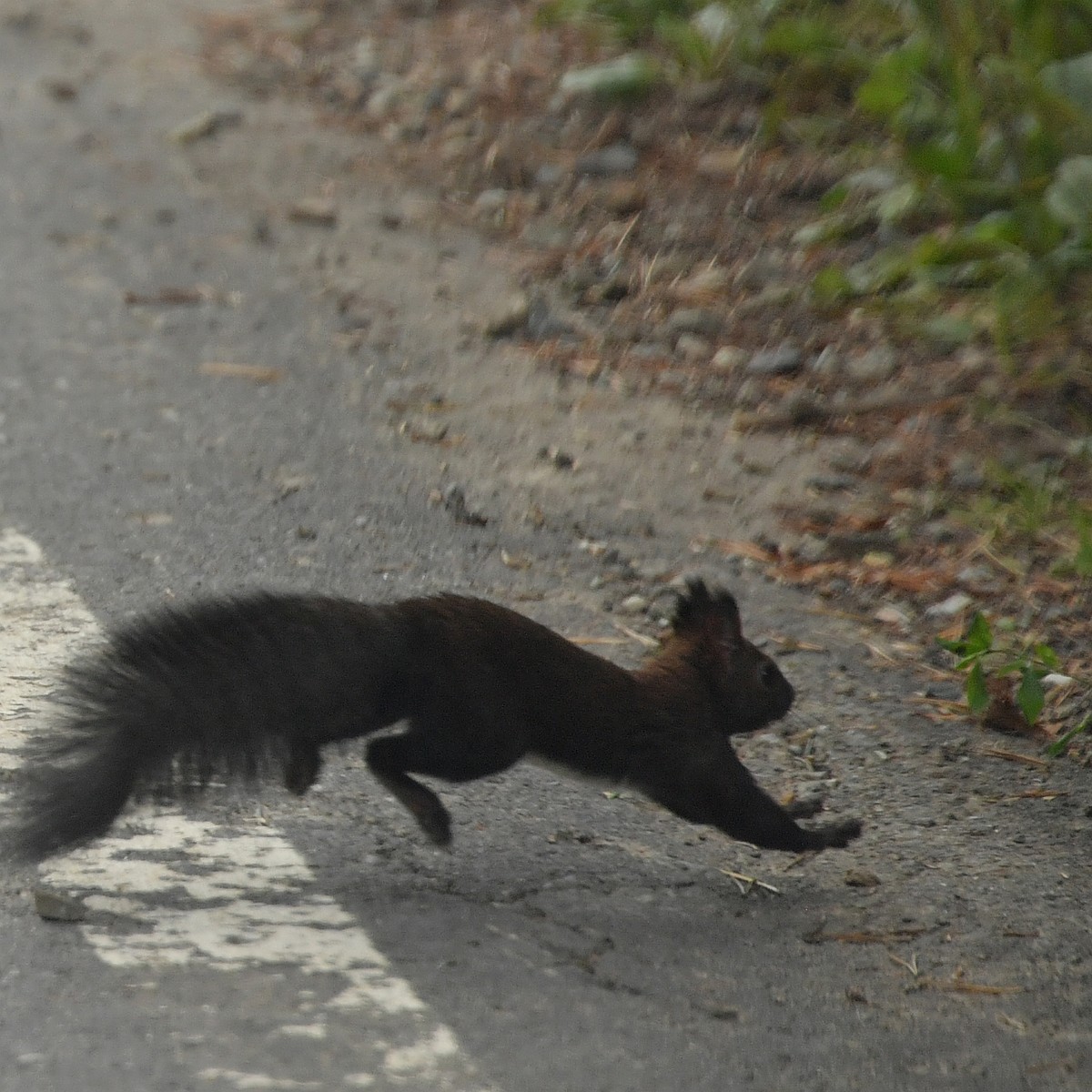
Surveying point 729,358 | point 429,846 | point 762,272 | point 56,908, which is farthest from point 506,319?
point 56,908

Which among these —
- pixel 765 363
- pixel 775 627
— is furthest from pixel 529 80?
pixel 775 627

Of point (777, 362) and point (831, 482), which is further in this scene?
point (777, 362)

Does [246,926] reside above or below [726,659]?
below

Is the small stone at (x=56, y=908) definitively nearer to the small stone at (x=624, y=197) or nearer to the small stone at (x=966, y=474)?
the small stone at (x=966, y=474)

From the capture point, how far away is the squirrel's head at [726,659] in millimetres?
4160

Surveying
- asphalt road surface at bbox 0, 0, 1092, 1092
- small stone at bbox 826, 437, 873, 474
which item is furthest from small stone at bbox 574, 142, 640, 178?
small stone at bbox 826, 437, 873, 474

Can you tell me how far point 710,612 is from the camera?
4180mm

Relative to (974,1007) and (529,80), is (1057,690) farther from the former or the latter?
(529,80)

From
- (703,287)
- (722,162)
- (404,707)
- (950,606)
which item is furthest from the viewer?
(722,162)

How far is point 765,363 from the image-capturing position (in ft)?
21.9

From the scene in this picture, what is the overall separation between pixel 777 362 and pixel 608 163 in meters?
1.93

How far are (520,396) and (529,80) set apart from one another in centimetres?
311

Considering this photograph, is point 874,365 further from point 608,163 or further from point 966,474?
point 608,163

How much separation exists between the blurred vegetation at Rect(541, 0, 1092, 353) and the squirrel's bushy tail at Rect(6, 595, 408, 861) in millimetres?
3326
